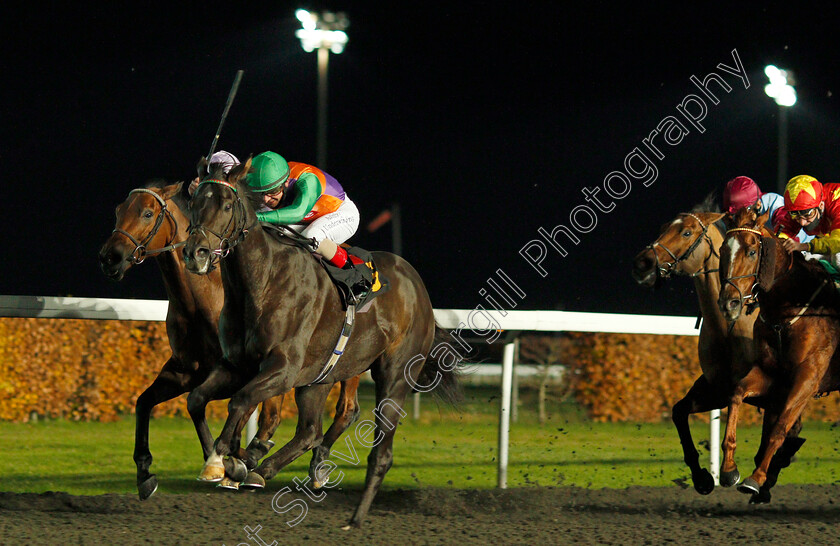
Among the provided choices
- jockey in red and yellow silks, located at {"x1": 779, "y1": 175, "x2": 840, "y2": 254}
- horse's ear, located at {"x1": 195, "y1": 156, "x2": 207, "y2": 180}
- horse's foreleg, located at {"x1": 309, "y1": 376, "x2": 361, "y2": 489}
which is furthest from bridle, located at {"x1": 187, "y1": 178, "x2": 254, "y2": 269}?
jockey in red and yellow silks, located at {"x1": 779, "y1": 175, "x2": 840, "y2": 254}

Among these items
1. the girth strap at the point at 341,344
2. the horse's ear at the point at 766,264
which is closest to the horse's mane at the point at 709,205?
the horse's ear at the point at 766,264

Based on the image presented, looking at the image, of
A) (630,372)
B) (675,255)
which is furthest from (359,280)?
(630,372)

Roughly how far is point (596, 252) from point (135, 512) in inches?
611

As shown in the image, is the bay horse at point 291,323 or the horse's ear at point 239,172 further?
the horse's ear at point 239,172

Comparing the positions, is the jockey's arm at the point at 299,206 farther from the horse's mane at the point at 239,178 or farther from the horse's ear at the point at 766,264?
the horse's ear at the point at 766,264

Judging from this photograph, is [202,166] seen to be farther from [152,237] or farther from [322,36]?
[322,36]

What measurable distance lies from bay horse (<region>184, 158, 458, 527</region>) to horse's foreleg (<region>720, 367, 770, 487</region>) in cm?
150

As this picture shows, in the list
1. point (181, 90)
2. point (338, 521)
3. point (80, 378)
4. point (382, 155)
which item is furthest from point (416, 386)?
point (382, 155)

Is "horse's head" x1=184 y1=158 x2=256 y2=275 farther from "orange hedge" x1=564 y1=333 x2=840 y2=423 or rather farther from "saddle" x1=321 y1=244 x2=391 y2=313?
"orange hedge" x1=564 y1=333 x2=840 y2=423

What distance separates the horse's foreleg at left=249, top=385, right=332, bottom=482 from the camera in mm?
3717

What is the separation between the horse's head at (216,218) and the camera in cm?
302

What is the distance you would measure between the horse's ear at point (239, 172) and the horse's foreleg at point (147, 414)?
100cm

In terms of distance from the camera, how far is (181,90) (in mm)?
18469

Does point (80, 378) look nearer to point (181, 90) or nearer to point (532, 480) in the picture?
point (532, 480)
